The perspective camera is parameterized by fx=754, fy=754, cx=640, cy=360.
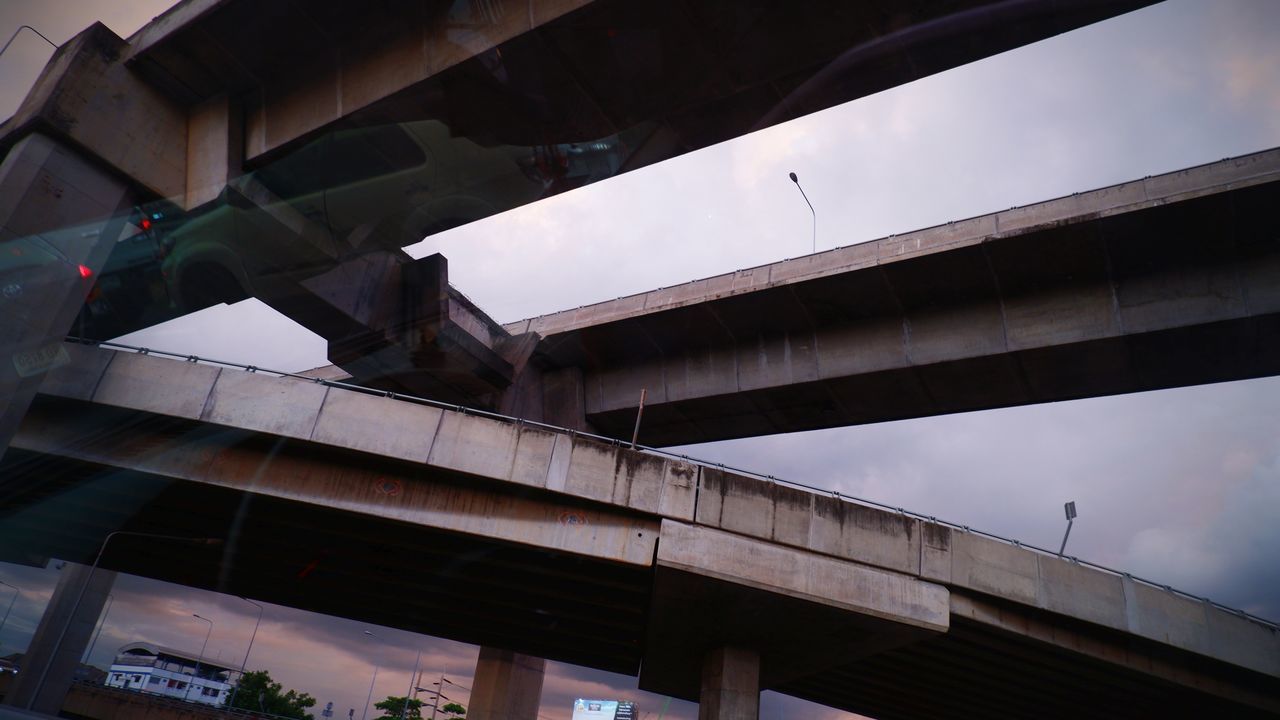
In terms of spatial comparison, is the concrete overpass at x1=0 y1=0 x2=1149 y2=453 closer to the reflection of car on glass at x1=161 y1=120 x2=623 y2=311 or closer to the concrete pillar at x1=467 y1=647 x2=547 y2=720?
the reflection of car on glass at x1=161 y1=120 x2=623 y2=311

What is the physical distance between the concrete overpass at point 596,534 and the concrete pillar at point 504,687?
715cm

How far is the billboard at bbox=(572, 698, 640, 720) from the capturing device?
77.0 m

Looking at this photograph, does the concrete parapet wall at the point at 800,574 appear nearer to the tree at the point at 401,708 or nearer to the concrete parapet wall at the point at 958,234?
the concrete parapet wall at the point at 958,234

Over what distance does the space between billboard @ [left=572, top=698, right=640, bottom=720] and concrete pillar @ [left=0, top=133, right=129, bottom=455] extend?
71.3 metres

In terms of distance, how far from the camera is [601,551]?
15.8 meters

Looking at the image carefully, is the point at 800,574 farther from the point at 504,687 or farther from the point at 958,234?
the point at 504,687

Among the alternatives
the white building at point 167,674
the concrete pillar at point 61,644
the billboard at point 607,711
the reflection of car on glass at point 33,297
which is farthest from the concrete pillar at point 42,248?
the white building at point 167,674

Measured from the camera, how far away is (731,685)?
17.7 m

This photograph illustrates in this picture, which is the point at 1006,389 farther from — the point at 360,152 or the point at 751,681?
the point at 360,152

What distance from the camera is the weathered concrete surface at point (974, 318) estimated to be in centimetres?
1783

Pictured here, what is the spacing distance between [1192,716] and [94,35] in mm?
32762

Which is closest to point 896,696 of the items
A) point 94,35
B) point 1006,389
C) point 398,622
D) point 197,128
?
point 1006,389

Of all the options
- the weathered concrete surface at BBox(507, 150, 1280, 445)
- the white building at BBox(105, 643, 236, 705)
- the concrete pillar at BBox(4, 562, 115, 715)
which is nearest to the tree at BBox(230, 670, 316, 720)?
the white building at BBox(105, 643, 236, 705)

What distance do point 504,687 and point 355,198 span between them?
16079 mm
